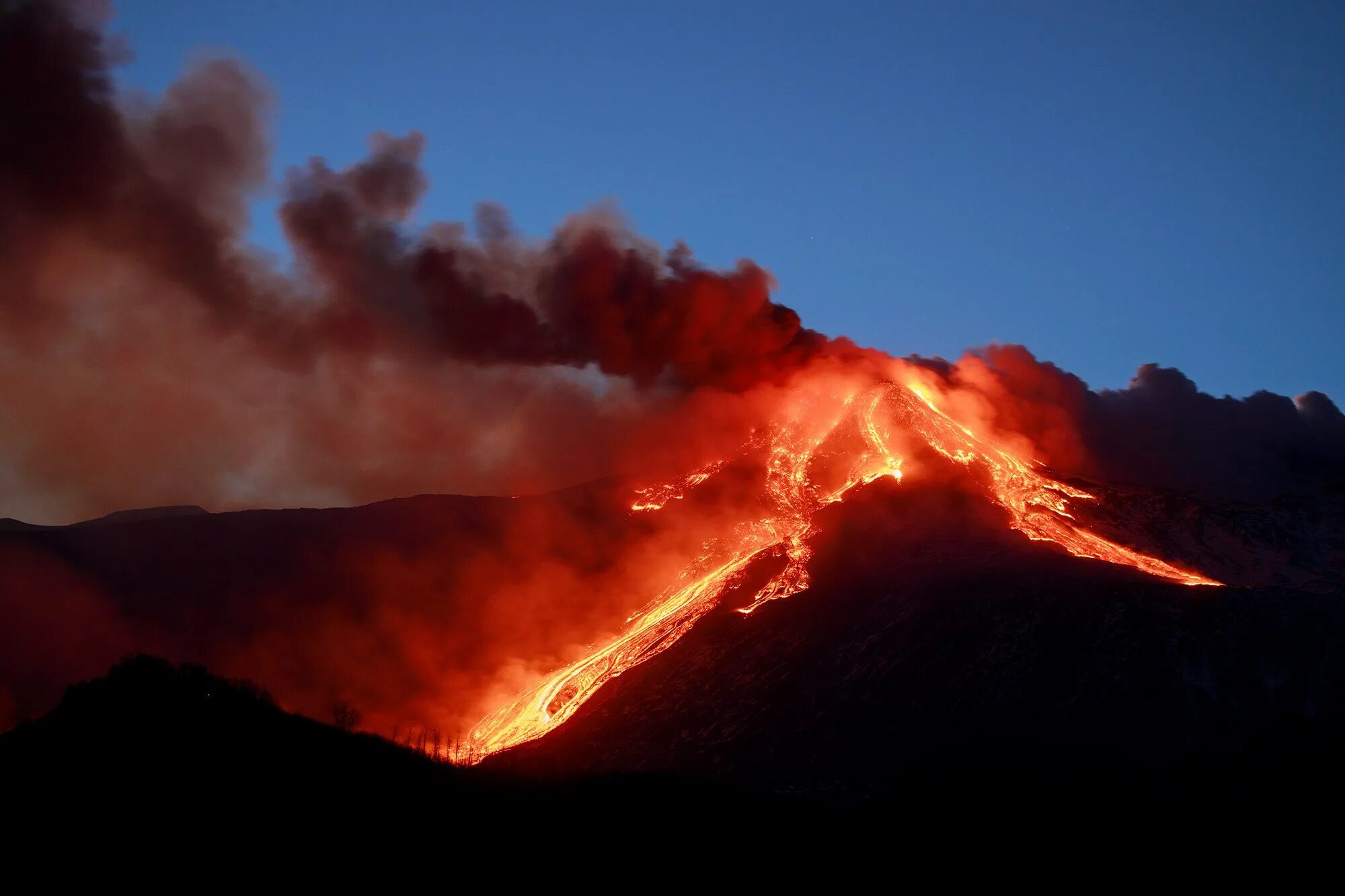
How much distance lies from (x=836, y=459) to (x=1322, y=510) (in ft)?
100

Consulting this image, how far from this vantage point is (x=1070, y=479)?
77812mm

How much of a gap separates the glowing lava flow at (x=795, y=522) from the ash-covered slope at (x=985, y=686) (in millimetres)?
2392

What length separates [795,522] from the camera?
72.9 meters

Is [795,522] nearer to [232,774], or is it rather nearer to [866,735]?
[866,735]

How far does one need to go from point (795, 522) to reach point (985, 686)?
2400 cm

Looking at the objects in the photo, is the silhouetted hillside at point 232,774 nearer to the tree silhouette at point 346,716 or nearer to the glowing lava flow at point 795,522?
the glowing lava flow at point 795,522

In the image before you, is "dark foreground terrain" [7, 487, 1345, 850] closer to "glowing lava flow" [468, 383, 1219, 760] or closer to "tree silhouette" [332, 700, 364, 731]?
"glowing lava flow" [468, 383, 1219, 760]

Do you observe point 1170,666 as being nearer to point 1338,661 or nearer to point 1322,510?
point 1338,661

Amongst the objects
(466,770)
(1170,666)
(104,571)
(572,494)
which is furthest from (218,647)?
(1170,666)

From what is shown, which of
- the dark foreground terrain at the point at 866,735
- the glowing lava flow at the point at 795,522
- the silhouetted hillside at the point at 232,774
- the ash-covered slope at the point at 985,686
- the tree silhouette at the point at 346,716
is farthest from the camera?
the glowing lava flow at the point at 795,522

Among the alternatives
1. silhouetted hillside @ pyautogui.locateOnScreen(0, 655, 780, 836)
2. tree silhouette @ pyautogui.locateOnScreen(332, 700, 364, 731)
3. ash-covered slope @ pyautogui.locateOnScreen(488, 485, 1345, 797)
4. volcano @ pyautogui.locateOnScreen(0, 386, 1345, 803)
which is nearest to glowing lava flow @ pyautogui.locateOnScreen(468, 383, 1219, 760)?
volcano @ pyautogui.locateOnScreen(0, 386, 1345, 803)

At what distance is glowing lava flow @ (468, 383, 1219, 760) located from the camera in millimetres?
60844

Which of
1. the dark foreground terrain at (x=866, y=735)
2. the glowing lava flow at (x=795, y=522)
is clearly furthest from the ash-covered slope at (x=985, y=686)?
the glowing lava flow at (x=795, y=522)

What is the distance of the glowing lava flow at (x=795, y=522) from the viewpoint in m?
60.8
